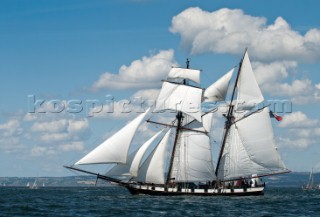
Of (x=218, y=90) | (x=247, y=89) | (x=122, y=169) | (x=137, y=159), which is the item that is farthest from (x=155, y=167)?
(x=247, y=89)

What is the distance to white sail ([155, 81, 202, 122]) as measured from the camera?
10344cm

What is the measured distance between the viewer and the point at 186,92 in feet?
341

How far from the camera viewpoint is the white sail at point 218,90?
103 meters

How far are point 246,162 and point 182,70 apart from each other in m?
17.5

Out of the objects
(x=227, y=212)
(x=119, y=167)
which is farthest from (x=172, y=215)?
(x=119, y=167)

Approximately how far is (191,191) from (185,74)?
18.1m

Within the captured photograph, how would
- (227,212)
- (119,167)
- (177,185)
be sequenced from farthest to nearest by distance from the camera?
(177,185) → (119,167) → (227,212)

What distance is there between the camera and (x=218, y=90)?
104m

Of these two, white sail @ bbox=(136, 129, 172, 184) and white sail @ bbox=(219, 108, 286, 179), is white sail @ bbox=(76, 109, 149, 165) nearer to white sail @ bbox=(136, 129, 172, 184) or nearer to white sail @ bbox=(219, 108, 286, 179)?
white sail @ bbox=(136, 129, 172, 184)

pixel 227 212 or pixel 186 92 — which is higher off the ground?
pixel 186 92

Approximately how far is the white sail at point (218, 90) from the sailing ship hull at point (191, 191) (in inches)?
554

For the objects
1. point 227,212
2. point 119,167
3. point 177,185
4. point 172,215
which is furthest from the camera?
point 177,185

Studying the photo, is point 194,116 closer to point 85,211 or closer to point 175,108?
point 175,108

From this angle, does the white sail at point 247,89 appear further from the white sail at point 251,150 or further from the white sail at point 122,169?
the white sail at point 122,169
